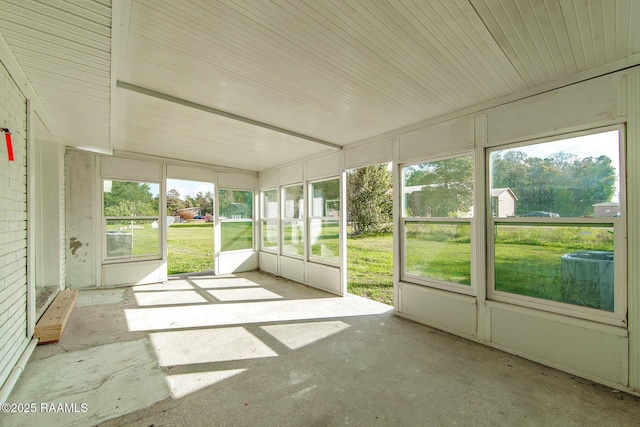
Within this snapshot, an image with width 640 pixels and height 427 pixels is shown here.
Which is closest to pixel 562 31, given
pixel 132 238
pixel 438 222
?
pixel 438 222

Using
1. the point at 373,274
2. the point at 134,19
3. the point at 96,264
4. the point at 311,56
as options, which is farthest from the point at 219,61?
the point at 373,274

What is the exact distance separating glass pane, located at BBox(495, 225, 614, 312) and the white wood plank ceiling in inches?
60.3

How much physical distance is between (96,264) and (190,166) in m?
2.75

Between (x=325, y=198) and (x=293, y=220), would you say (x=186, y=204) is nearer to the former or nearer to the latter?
(x=293, y=220)

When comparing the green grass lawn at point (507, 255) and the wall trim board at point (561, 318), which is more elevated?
the green grass lawn at point (507, 255)

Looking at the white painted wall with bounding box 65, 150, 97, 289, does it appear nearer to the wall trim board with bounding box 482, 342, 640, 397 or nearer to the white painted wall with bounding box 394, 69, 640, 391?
the white painted wall with bounding box 394, 69, 640, 391

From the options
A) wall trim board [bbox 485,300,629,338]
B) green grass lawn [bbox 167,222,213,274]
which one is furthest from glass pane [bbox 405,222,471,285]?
green grass lawn [bbox 167,222,213,274]

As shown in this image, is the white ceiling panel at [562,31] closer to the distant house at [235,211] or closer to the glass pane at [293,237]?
the glass pane at [293,237]

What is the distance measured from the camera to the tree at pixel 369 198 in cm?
1080

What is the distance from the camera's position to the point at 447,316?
3.45 metres

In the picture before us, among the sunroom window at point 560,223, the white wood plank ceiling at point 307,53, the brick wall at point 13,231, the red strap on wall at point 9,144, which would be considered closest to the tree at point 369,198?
the white wood plank ceiling at point 307,53

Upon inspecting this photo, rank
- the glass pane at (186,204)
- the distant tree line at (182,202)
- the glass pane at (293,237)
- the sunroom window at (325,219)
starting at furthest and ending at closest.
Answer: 1. the glass pane at (186,204)
2. the distant tree line at (182,202)
3. the glass pane at (293,237)
4. the sunroom window at (325,219)

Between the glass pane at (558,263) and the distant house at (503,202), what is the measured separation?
0.51ft

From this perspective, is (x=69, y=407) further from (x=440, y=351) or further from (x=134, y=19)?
(x=440, y=351)
